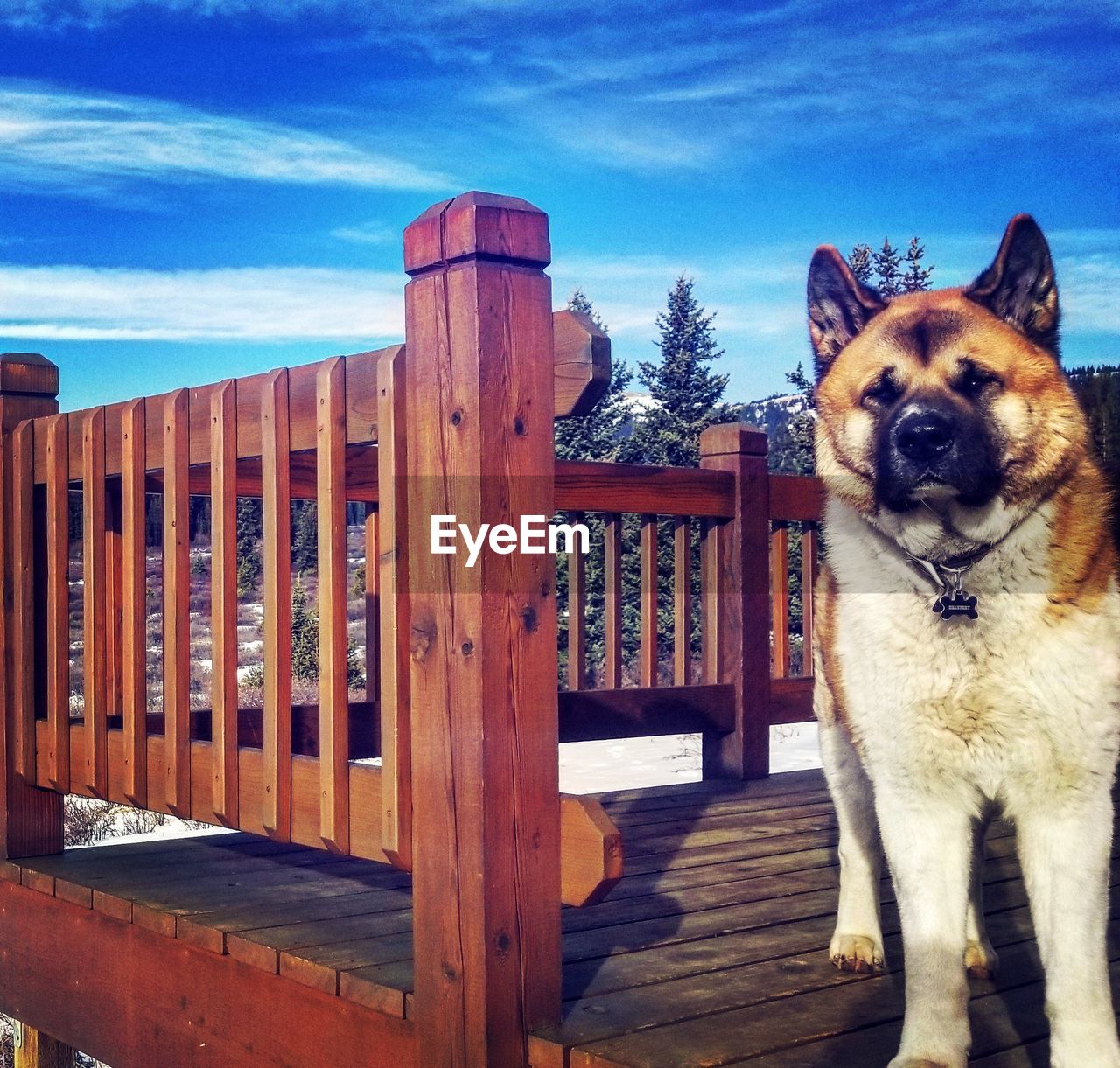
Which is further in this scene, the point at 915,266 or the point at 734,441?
the point at 915,266

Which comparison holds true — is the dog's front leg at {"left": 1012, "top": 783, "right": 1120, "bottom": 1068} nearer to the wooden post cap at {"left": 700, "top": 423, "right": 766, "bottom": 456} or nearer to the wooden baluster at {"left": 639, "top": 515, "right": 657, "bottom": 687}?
the wooden baluster at {"left": 639, "top": 515, "right": 657, "bottom": 687}

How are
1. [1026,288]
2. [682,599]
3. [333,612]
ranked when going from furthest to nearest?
[682,599] → [333,612] → [1026,288]

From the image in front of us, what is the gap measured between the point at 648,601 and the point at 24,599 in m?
2.49

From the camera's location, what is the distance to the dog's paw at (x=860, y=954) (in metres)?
2.75

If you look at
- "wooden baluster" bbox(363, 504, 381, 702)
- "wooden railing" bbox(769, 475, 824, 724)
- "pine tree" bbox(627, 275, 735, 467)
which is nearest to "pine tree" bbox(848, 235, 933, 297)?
"pine tree" bbox(627, 275, 735, 467)

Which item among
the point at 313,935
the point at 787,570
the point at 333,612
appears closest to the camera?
the point at 333,612

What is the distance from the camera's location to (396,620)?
8.07 feet

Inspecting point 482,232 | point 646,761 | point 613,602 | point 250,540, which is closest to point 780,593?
point 613,602

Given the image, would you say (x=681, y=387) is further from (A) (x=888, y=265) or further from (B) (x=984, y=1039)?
(B) (x=984, y=1039)

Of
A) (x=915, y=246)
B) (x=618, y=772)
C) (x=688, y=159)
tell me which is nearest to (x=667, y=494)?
(x=618, y=772)

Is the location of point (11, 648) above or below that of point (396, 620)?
below

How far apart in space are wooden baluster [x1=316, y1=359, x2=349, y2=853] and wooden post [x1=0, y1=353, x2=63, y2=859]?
1.86 m

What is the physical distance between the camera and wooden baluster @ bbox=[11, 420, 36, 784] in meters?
4.02

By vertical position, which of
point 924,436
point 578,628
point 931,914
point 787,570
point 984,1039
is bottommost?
point 984,1039
